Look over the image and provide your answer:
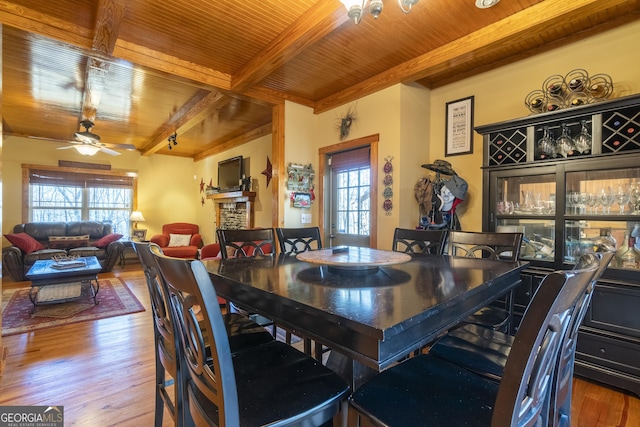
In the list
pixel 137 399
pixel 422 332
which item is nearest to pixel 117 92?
pixel 137 399

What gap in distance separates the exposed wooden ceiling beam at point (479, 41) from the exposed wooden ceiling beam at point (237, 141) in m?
1.98

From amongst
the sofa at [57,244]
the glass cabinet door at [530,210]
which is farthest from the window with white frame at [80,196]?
the glass cabinet door at [530,210]

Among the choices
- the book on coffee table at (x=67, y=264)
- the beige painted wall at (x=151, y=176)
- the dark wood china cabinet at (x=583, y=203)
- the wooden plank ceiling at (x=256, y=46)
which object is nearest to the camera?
the dark wood china cabinet at (x=583, y=203)

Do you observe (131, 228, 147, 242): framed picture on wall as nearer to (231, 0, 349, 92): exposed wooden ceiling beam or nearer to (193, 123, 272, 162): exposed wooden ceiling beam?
(193, 123, 272, 162): exposed wooden ceiling beam

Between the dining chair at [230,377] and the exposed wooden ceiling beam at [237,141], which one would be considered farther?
the exposed wooden ceiling beam at [237,141]

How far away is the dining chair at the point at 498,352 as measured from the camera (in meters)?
0.97

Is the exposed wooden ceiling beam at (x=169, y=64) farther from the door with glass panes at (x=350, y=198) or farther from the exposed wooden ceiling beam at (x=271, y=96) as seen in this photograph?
the door with glass panes at (x=350, y=198)

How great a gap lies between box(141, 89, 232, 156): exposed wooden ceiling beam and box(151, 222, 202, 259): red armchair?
1.84 meters

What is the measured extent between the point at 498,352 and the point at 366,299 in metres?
0.69

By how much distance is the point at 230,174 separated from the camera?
6059 millimetres

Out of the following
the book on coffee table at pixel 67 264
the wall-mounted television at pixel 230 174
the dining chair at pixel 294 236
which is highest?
the wall-mounted television at pixel 230 174

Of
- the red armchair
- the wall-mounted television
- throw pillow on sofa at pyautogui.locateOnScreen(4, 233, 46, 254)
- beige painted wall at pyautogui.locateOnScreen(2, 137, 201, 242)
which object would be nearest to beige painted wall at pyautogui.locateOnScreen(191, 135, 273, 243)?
the wall-mounted television

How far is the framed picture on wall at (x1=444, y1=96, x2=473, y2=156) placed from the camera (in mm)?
3076
